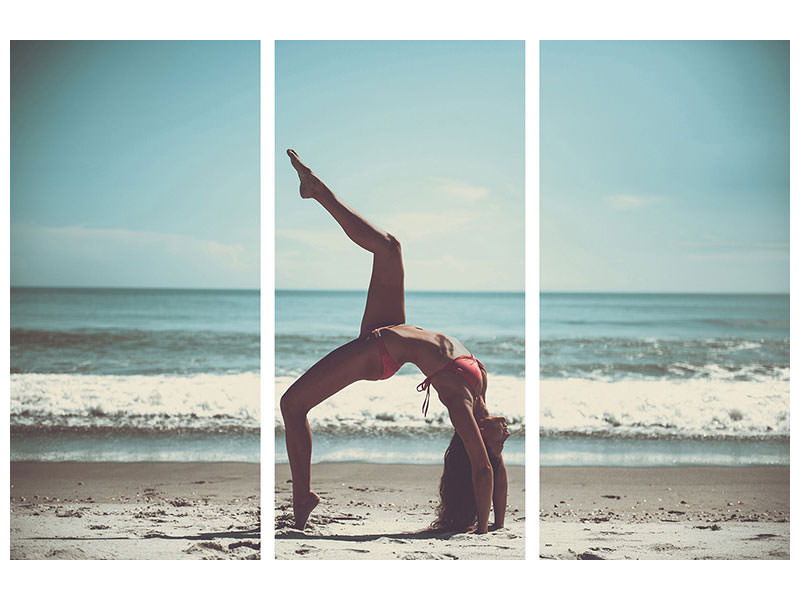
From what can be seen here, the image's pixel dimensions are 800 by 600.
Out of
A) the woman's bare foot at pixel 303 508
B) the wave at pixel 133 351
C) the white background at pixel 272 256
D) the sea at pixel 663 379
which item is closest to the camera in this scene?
the white background at pixel 272 256

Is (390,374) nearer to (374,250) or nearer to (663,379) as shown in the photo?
(374,250)

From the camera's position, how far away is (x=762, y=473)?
412 centimetres

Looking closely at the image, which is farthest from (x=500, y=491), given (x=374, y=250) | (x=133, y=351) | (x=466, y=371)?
(x=133, y=351)

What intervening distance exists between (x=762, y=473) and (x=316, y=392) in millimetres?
2567

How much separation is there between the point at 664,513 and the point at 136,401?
5.39m

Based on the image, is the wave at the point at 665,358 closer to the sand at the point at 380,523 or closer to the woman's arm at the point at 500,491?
the sand at the point at 380,523

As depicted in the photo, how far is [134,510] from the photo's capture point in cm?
339

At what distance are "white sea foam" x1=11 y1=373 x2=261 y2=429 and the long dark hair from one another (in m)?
2.23

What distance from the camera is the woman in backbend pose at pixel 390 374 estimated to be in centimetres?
302

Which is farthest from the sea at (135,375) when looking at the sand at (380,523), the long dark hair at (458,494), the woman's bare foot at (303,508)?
the long dark hair at (458,494)

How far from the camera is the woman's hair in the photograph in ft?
10.2

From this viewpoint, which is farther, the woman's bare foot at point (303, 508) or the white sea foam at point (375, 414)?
the white sea foam at point (375, 414)
